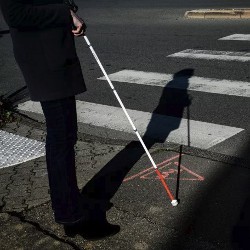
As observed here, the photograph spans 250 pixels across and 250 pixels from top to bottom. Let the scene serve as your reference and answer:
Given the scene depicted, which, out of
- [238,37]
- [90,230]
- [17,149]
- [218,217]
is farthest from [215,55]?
[90,230]

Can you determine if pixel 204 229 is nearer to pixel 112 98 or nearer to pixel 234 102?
pixel 234 102

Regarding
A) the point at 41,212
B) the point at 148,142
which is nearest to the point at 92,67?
the point at 148,142

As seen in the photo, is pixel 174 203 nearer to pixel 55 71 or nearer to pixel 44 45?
pixel 55 71

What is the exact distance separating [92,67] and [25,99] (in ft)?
7.07

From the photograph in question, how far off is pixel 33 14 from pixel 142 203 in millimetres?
1742

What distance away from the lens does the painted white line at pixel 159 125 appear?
4.80 m

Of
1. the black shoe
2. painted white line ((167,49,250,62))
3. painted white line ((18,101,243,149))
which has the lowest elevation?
painted white line ((167,49,250,62))

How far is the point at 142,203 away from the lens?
11.5 ft

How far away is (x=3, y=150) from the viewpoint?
4863 millimetres

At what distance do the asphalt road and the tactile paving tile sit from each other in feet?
3.40

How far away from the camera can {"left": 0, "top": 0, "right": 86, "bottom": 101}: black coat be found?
2.56 metres

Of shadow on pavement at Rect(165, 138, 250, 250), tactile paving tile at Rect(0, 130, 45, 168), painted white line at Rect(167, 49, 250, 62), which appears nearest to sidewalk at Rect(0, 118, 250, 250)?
shadow on pavement at Rect(165, 138, 250, 250)

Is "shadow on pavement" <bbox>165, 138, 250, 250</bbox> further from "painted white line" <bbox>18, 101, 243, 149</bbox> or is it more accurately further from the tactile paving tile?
the tactile paving tile

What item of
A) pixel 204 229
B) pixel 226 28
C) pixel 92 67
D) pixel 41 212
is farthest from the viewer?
pixel 226 28
